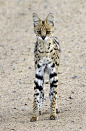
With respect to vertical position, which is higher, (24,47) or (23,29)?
(23,29)

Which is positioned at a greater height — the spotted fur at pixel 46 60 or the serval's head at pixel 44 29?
the serval's head at pixel 44 29

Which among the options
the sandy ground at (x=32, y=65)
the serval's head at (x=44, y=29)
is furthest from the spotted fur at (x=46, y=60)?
the sandy ground at (x=32, y=65)

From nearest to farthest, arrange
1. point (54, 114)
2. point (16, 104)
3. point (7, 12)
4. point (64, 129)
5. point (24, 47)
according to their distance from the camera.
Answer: point (64, 129) < point (54, 114) < point (16, 104) < point (24, 47) < point (7, 12)

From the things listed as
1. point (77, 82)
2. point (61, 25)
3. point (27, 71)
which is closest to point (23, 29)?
point (61, 25)

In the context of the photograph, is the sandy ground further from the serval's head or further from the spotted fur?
the serval's head

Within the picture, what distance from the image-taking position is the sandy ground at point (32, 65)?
24.2 feet

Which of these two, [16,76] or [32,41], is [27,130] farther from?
[32,41]

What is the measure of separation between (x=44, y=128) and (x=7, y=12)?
1259cm

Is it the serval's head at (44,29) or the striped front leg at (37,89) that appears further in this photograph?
the striped front leg at (37,89)

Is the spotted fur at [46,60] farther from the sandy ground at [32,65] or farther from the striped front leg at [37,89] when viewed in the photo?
the sandy ground at [32,65]

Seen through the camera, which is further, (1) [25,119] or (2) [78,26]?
(2) [78,26]

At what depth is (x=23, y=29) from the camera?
16.1 meters

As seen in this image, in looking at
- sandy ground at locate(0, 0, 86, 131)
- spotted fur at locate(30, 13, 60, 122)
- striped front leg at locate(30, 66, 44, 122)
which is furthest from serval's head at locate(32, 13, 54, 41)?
sandy ground at locate(0, 0, 86, 131)

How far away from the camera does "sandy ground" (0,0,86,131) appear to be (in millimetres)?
7375
